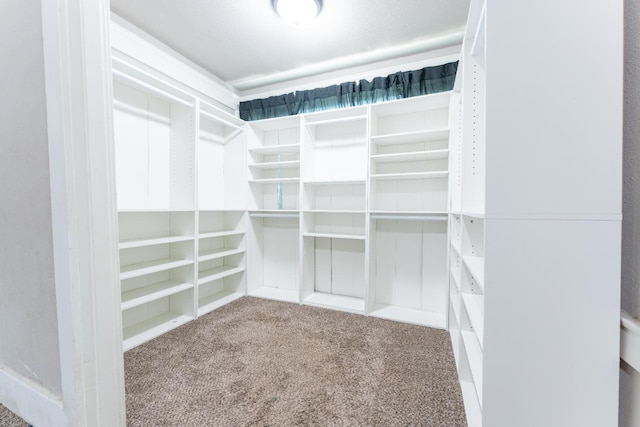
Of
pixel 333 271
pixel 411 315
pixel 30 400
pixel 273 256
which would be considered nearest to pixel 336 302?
pixel 333 271

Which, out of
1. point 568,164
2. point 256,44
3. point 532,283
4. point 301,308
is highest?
point 256,44

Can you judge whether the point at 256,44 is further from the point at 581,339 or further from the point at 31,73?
the point at 581,339

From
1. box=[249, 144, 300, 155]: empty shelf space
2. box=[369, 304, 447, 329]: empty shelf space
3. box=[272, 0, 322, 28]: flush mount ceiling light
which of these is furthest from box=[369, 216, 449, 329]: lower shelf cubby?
box=[272, 0, 322, 28]: flush mount ceiling light

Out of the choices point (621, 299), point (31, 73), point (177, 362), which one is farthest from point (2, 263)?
point (621, 299)

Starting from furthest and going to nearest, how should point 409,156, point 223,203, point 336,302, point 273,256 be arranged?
point 273,256 → point 223,203 → point 336,302 → point 409,156

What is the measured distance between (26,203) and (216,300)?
6.42 ft

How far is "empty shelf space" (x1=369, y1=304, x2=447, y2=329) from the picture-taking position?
212 centimetres

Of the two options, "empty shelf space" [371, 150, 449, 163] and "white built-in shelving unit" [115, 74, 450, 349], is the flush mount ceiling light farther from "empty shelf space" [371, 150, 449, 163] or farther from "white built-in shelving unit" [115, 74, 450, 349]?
"empty shelf space" [371, 150, 449, 163]

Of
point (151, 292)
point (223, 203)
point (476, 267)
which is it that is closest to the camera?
point (476, 267)

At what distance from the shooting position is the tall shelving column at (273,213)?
2.79 m

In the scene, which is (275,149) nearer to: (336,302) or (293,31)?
(293,31)

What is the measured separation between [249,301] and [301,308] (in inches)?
23.6

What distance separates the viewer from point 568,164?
2.33 feet

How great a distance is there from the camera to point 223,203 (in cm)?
283
